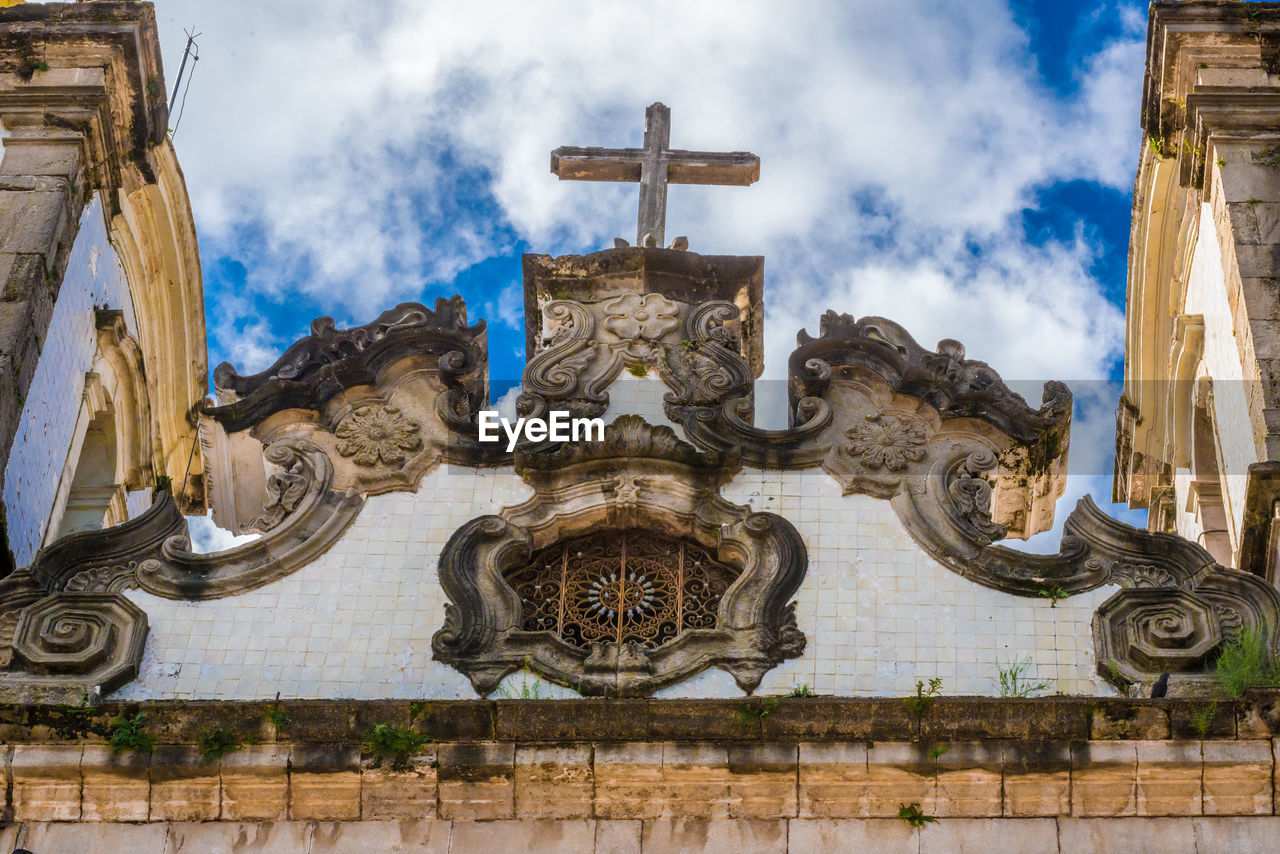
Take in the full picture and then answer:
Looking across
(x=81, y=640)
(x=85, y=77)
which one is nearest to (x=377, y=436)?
(x=81, y=640)

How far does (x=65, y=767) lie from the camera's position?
35.4 ft

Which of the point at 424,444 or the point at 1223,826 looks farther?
the point at 424,444

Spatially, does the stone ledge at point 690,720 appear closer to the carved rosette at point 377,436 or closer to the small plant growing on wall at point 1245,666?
the small plant growing on wall at point 1245,666

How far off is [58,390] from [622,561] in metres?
4.11

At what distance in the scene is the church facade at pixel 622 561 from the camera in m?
10.7

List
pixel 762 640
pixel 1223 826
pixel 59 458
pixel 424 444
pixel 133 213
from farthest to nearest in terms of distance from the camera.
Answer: pixel 133 213
pixel 59 458
pixel 424 444
pixel 762 640
pixel 1223 826

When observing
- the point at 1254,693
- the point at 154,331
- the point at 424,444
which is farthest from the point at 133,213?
the point at 1254,693

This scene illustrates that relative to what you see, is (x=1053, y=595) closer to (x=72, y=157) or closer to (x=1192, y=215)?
(x=1192, y=215)

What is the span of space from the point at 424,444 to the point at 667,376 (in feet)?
5.22

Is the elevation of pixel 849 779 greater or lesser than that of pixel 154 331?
lesser

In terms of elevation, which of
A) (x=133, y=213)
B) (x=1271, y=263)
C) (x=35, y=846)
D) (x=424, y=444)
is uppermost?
(x=133, y=213)

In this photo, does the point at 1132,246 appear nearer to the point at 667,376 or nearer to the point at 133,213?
the point at 667,376

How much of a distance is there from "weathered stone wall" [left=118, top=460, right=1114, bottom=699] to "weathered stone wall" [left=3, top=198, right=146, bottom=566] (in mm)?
1674

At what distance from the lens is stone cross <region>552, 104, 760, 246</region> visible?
1571 centimetres
